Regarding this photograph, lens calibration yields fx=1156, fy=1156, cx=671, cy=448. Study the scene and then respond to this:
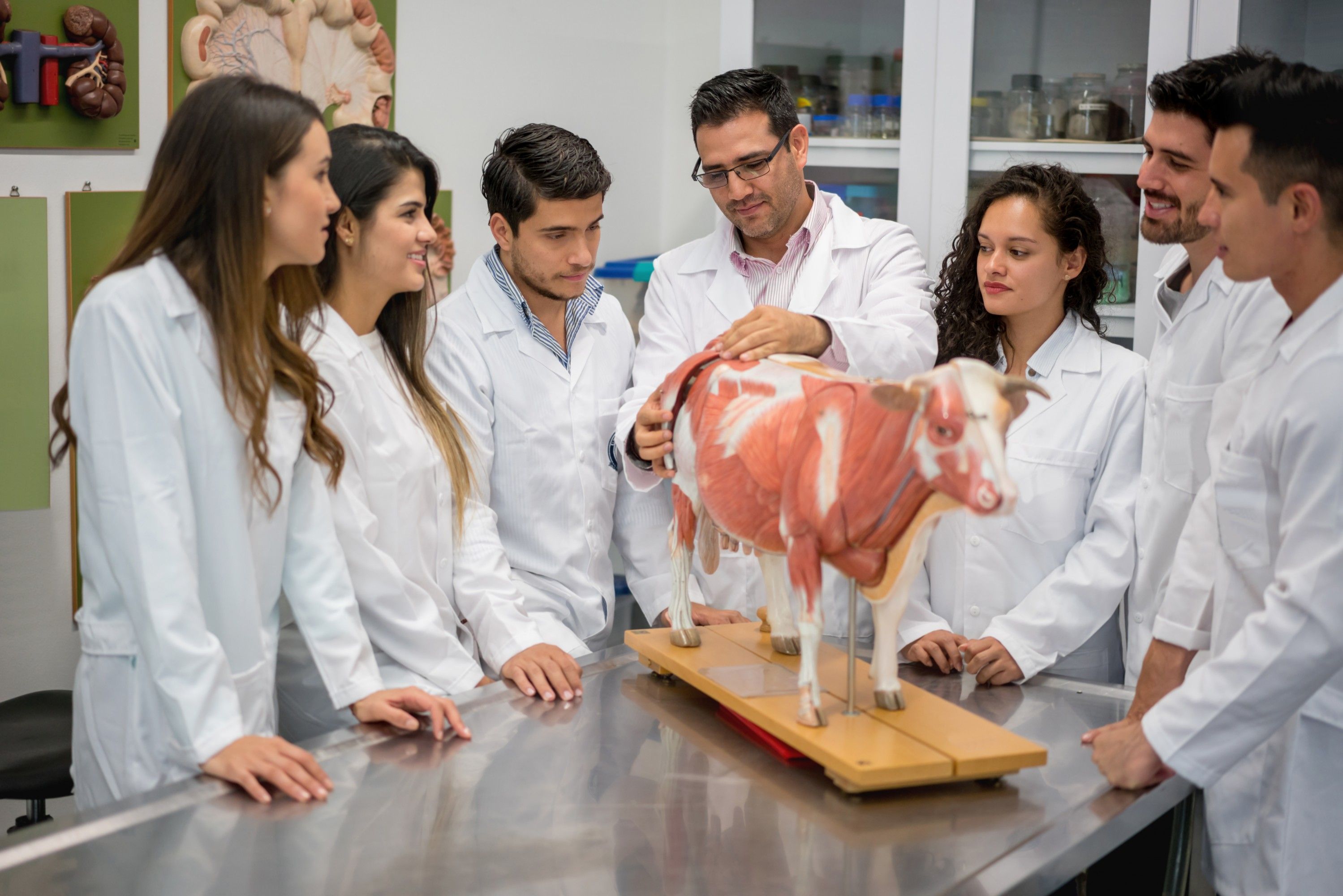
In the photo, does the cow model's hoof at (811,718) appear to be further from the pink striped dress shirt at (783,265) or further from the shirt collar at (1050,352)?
the pink striped dress shirt at (783,265)

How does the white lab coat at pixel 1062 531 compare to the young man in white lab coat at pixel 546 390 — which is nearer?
the white lab coat at pixel 1062 531

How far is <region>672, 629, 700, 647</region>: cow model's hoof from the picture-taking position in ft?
5.32

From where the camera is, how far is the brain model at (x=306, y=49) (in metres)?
2.62

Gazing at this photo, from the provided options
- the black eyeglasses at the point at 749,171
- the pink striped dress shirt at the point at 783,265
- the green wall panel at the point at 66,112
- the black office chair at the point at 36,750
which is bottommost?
the black office chair at the point at 36,750

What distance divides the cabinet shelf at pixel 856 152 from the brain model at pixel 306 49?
1.14 m

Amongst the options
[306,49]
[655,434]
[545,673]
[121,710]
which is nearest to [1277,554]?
[655,434]

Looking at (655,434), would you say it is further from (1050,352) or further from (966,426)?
(1050,352)

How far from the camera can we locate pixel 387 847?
1.17 metres

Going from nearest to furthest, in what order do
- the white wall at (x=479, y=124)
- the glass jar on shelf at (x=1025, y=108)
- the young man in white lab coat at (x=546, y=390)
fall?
the young man in white lab coat at (x=546, y=390) < the white wall at (x=479, y=124) < the glass jar on shelf at (x=1025, y=108)

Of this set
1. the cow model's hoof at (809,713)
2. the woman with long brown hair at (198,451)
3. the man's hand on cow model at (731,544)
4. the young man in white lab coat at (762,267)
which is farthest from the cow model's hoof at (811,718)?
the young man in white lab coat at (762,267)

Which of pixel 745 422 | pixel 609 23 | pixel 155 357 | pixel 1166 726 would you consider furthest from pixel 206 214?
pixel 609 23

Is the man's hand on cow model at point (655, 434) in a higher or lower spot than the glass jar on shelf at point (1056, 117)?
lower

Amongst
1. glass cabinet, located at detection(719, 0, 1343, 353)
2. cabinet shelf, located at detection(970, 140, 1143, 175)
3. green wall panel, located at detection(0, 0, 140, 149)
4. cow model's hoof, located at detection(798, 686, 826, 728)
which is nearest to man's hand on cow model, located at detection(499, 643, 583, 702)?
cow model's hoof, located at detection(798, 686, 826, 728)

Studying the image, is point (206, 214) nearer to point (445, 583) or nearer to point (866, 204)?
point (445, 583)
